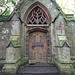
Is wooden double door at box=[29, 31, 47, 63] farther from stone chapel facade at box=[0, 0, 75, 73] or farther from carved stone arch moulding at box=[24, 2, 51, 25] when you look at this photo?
carved stone arch moulding at box=[24, 2, 51, 25]

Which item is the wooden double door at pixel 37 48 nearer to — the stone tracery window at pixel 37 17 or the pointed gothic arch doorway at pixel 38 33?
the pointed gothic arch doorway at pixel 38 33

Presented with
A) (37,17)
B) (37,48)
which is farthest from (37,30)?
(37,48)

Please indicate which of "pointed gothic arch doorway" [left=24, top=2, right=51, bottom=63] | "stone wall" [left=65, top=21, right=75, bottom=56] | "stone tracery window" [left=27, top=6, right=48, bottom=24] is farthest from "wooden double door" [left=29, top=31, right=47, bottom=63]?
"stone wall" [left=65, top=21, right=75, bottom=56]

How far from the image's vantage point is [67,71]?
14.3ft

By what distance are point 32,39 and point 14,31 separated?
1735mm

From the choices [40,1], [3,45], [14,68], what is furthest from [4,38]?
[40,1]

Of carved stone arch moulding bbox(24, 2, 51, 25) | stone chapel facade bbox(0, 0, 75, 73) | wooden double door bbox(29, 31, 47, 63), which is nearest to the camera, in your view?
stone chapel facade bbox(0, 0, 75, 73)

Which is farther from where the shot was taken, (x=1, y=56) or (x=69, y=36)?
(x=69, y=36)

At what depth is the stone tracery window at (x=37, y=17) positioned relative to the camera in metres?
6.29

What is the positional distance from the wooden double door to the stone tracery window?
1.15m

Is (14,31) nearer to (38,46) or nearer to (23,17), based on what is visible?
(23,17)

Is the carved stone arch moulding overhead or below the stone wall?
overhead

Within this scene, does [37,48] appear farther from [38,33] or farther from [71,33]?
[71,33]

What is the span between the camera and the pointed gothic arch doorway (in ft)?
20.1
